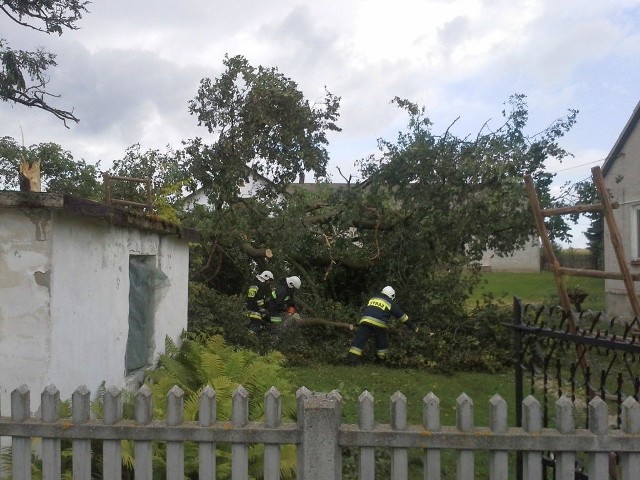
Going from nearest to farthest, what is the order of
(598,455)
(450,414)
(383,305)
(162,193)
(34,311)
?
(598,455) < (34,311) < (450,414) < (162,193) < (383,305)

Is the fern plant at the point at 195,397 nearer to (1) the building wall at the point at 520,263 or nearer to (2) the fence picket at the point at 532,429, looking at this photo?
(2) the fence picket at the point at 532,429

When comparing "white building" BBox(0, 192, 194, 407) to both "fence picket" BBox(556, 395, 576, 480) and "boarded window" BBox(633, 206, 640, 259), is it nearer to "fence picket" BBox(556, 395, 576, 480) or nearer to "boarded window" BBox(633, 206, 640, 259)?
"fence picket" BBox(556, 395, 576, 480)

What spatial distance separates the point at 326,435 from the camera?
3.22 metres

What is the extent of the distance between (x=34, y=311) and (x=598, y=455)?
147 inches

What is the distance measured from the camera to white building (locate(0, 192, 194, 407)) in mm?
4594

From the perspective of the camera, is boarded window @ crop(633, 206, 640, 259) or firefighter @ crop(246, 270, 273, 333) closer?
firefighter @ crop(246, 270, 273, 333)

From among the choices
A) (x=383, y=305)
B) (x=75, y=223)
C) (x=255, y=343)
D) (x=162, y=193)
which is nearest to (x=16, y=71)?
(x=162, y=193)

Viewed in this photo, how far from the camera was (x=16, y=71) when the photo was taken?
1340cm

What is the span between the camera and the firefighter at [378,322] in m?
10.8

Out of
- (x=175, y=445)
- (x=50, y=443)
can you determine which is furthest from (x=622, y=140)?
(x=50, y=443)

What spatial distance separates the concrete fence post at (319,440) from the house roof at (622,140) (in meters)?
15.3

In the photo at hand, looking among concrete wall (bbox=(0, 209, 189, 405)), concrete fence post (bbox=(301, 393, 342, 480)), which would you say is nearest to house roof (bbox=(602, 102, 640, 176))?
concrete wall (bbox=(0, 209, 189, 405))

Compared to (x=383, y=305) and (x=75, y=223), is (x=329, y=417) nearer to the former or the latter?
(x=75, y=223)

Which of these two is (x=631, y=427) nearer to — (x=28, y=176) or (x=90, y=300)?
(x=90, y=300)
